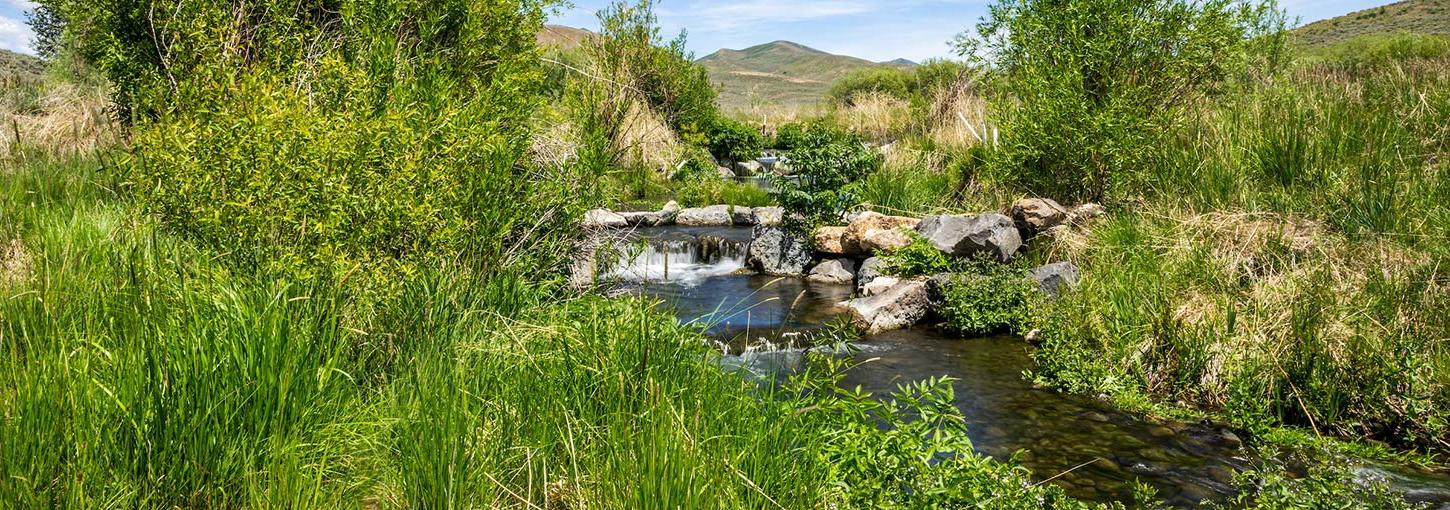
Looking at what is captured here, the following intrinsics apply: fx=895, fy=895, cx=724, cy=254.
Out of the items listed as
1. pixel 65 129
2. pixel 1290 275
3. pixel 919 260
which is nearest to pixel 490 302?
pixel 1290 275

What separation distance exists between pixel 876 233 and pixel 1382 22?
179 ft

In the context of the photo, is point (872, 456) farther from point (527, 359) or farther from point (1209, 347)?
point (1209, 347)

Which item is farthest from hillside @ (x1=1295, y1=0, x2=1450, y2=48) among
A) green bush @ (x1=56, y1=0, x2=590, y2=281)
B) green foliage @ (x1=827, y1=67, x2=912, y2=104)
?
green bush @ (x1=56, y1=0, x2=590, y2=281)

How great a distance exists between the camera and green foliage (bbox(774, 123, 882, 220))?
1253 cm

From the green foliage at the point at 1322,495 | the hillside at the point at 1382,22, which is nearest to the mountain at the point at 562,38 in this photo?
the green foliage at the point at 1322,495

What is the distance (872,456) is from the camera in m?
3.72

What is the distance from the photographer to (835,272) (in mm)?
11914

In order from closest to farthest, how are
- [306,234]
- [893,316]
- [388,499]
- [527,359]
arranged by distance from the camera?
[388,499] → [527,359] → [306,234] → [893,316]

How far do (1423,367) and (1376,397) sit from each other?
318mm

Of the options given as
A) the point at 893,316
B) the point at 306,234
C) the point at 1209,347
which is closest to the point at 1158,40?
the point at 893,316

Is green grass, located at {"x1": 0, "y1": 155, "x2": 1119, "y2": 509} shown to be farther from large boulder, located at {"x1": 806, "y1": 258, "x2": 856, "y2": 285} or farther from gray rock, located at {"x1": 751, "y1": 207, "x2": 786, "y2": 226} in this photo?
gray rock, located at {"x1": 751, "y1": 207, "x2": 786, "y2": 226}

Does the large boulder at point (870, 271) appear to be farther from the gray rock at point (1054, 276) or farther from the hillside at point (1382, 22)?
the hillside at point (1382, 22)

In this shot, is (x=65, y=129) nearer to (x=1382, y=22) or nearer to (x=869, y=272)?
(x=869, y=272)

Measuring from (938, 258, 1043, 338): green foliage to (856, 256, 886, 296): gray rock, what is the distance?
1.59 meters
